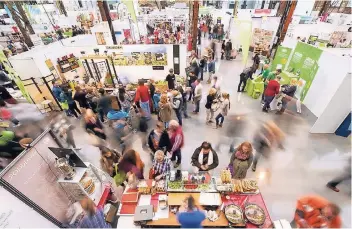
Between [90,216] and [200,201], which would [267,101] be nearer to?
[200,201]

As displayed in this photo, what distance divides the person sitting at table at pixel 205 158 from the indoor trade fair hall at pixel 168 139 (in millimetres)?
27

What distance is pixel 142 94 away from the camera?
5.27 metres

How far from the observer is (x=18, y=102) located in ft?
23.9

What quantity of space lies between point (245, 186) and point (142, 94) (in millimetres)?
3676

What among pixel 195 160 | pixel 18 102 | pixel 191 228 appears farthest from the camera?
pixel 18 102

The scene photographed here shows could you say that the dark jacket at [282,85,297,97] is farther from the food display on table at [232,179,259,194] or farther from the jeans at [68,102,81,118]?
the jeans at [68,102,81,118]

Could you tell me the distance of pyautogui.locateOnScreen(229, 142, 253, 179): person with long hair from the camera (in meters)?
3.00

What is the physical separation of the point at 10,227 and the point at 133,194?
1.61 m

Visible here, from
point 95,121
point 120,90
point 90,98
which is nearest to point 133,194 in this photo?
point 95,121

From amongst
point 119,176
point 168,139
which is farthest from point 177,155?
point 119,176

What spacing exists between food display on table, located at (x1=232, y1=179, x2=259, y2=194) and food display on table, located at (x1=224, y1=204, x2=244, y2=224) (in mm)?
297

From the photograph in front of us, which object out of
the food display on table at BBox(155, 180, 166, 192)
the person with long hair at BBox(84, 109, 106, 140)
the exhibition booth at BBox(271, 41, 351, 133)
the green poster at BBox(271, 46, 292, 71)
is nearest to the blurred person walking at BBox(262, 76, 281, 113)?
the exhibition booth at BBox(271, 41, 351, 133)

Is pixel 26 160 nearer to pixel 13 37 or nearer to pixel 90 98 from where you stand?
pixel 90 98

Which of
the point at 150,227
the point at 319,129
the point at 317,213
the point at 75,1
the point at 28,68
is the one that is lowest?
the point at 319,129
